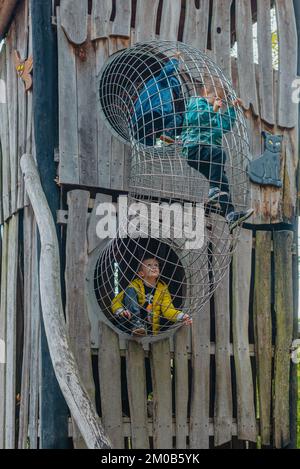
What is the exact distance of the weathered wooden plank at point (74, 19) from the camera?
30.3ft

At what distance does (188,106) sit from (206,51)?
2.01 m

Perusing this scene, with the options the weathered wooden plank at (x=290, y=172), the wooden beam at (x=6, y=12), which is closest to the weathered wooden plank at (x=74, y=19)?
the wooden beam at (x=6, y=12)

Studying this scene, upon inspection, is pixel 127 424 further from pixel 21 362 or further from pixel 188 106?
pixel 188 106

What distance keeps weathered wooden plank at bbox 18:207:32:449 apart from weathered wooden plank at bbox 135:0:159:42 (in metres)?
2.09

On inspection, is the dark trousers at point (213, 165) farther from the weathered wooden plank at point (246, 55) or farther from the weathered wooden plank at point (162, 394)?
the weathered wooden plank at point (246, 55)

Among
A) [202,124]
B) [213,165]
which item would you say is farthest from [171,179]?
[202,124]

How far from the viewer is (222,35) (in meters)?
10.2

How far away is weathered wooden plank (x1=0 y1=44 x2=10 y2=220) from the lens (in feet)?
33.8

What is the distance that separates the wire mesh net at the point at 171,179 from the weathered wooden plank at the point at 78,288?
0.67 feet

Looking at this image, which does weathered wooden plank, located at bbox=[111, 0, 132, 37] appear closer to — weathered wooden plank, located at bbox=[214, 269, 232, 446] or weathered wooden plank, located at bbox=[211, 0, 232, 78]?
weathered wooden plank, located at bbox=[211, 0, 232, 78]

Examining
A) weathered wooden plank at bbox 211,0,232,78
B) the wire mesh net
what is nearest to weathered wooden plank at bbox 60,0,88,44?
the wire mesh net

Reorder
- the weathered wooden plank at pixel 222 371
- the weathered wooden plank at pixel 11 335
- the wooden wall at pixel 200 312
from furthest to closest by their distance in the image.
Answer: the weathered wooden plank at pixel 11 335 < the weathered wooden plank at pixel 222 371 < the wooden wall at pixel 200 312

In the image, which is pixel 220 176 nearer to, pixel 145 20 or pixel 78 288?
Result: pixel 78 288
